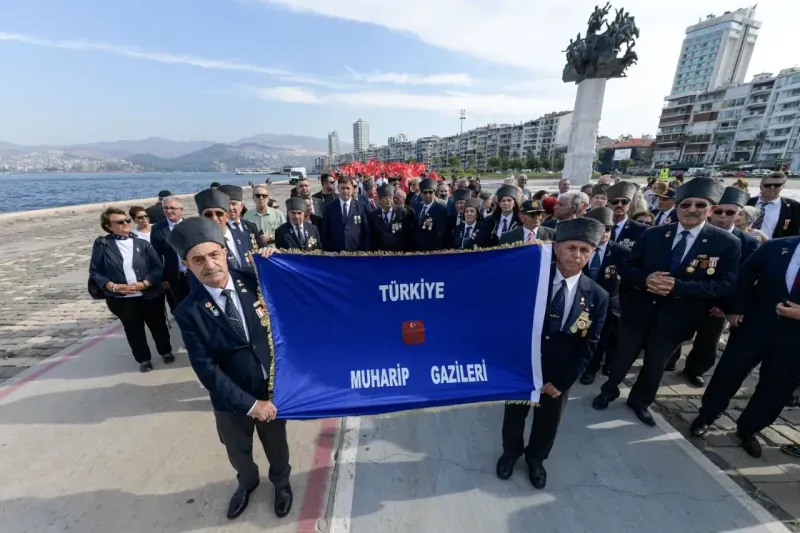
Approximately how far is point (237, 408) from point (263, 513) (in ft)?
3.67

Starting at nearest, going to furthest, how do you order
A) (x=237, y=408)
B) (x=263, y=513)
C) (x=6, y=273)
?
(x=237, y=408) < (x=263, y=513) < (x=6, y=273)

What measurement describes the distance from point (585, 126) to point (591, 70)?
2.94 metres

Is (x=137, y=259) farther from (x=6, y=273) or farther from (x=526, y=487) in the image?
(x=6, y=273)

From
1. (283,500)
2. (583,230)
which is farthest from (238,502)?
(583,230)

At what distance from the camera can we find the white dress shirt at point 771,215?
543cm

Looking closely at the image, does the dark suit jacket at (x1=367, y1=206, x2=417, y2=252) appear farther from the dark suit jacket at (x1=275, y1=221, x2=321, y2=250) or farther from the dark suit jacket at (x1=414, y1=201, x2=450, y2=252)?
the dark suit jacket at (x1=275, y1=221, x2=321, y2=250)

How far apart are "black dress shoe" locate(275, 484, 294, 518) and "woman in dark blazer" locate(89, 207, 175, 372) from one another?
121 inches

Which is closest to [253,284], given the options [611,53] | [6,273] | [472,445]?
[472,445]

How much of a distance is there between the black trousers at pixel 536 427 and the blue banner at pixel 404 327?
0.29 meters

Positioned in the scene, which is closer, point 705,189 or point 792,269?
point 792,269

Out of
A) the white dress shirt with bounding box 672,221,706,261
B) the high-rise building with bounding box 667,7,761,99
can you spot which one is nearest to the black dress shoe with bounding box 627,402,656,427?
the white dress shirt with bounding box 672,221,706,261

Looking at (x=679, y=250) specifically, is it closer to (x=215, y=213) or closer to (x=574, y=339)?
(x=574, y=339)

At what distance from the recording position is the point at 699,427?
3.52m

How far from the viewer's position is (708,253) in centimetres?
329
